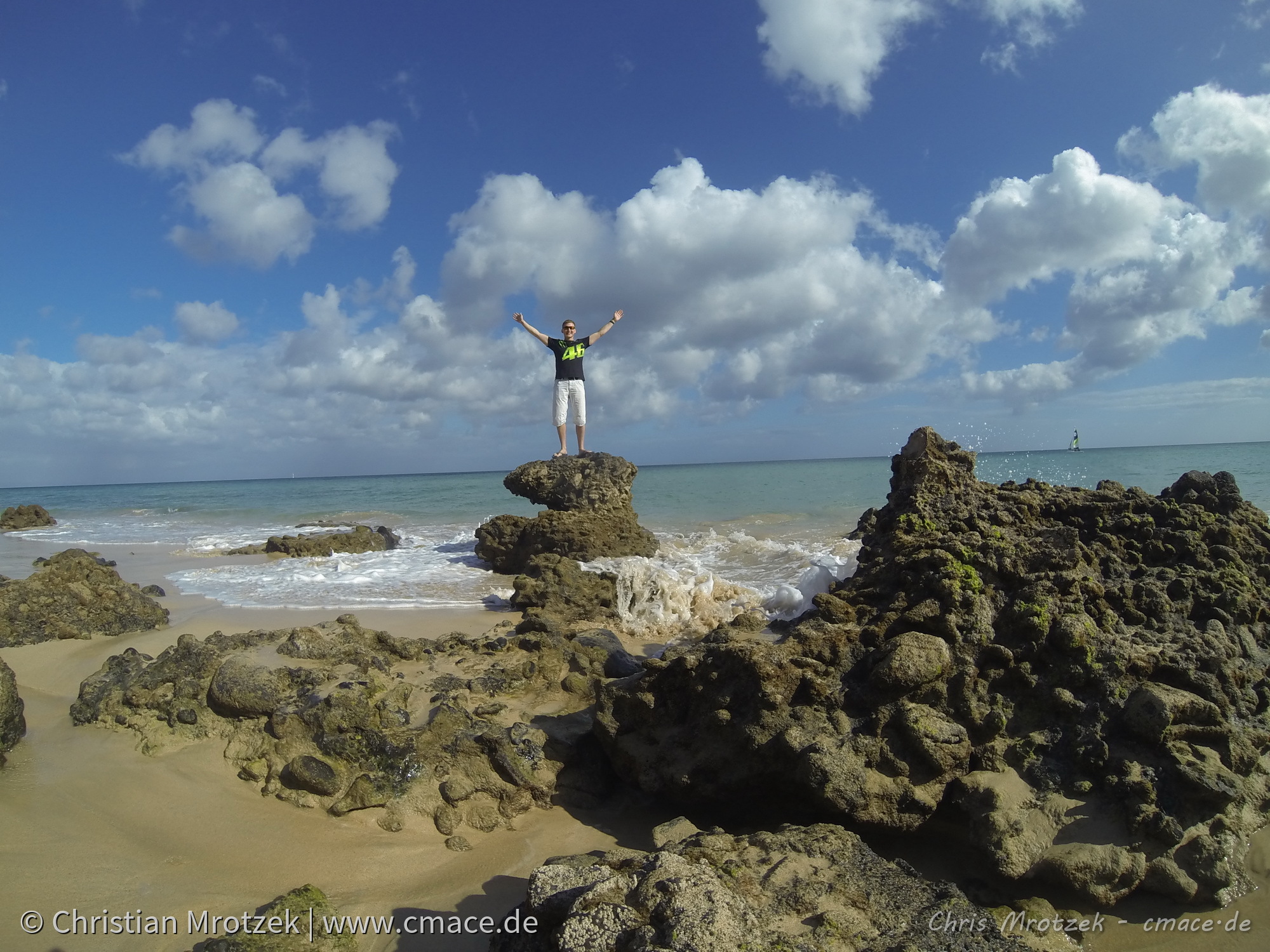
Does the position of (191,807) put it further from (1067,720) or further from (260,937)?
(1067,720)

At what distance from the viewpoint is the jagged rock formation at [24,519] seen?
2216 cm

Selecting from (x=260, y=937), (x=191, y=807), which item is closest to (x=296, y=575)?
(x=191, y=807)

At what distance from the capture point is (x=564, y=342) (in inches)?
406

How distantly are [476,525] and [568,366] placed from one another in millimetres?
10425

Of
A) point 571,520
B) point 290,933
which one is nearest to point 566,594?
point 571,520

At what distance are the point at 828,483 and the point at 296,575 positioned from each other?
1040 inches

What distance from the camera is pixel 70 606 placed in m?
6.19

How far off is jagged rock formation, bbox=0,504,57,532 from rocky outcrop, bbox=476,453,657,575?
64.8 feet

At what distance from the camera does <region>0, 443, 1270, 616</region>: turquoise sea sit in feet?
26.2

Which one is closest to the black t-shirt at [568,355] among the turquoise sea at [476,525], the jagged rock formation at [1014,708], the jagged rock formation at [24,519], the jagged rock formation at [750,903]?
the turquoise sea at [476,525]

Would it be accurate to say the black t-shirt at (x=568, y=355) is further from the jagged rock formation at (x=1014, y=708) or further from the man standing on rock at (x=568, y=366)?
the jagged rock formation at (x=1014, y=708)

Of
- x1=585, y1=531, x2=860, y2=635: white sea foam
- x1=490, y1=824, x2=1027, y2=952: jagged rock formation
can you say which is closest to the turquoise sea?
x1=585, y1=531, x2=860, y2=635: white sea foam

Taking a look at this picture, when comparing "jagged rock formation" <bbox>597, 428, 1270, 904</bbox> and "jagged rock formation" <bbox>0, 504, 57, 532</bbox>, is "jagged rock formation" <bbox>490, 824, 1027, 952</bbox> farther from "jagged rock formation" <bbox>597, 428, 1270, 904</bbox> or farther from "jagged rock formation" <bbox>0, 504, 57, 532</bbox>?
"jagged rock formation" <bbox>0, 504, 57, 532</bbox>

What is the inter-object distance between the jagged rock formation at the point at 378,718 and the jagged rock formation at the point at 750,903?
97cm
